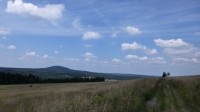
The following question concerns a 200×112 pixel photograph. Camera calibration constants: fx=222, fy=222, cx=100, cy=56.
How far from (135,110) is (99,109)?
3070 mm

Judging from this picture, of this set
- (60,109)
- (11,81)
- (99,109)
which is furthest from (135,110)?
(11,81)

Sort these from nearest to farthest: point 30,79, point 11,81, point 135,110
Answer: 1. point 135,110
2. point 11,81
3. point 30,79

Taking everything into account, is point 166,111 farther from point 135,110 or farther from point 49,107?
point 49,107

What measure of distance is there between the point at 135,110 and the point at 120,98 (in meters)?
1.13

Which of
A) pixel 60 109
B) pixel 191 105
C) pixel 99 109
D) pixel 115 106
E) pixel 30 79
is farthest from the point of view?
→ pixel 30 79

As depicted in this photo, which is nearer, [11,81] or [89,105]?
[89,105]

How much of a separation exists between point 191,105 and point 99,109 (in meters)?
8.30

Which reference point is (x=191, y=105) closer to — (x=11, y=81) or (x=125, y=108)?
(x=125, y=108)

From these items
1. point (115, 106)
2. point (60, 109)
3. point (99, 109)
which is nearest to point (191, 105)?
point (115, 106)

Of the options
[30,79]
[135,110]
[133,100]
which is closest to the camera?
[135,110]

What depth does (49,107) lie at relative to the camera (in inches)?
354

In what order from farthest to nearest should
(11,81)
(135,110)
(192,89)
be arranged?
(11,81) → (192,89) → (135,110)

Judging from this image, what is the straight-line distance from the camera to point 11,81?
9181 centimetres

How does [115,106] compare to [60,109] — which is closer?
[60,109]
